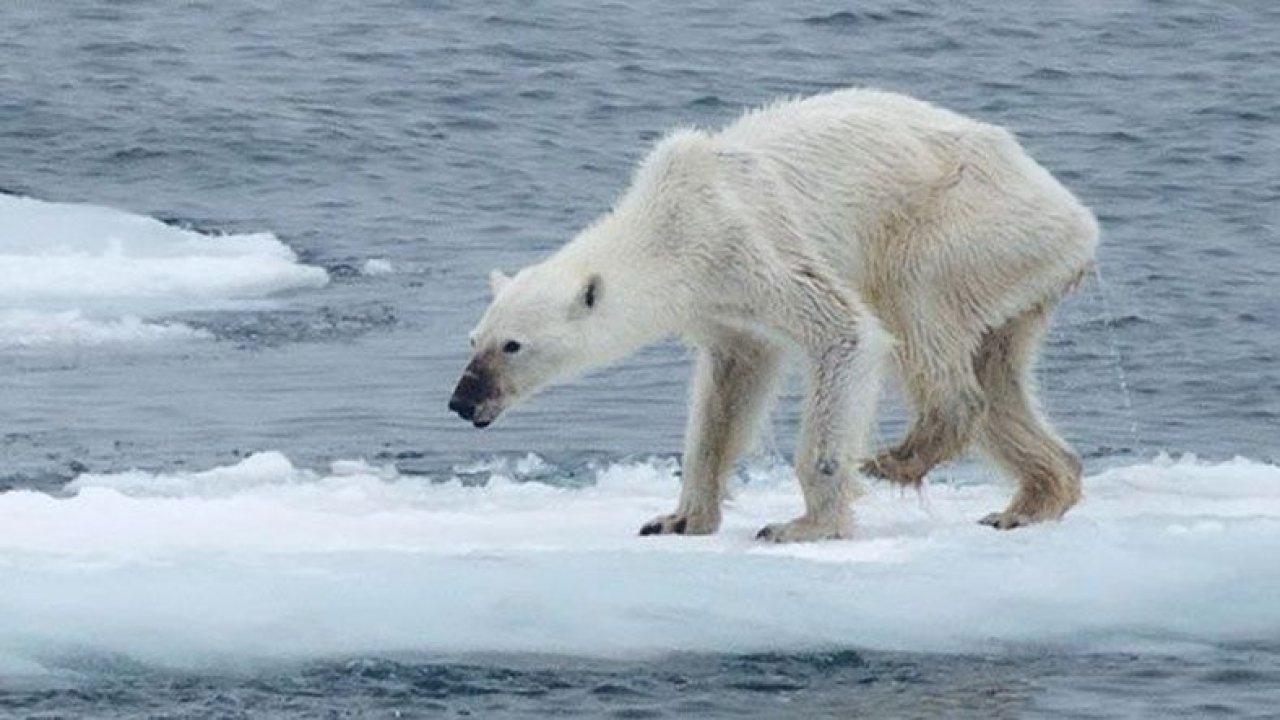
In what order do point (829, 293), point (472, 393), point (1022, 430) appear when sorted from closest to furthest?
point (472, 393) < point (829, 293) < point (1022, 430)

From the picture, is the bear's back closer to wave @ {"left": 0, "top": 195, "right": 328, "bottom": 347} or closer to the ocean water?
the ocean water

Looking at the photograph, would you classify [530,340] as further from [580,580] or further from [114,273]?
[114,273]

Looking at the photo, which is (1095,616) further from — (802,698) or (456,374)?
(456,374)

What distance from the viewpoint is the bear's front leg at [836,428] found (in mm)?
10688

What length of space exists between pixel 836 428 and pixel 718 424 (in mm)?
595

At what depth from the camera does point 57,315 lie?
16.9 meters

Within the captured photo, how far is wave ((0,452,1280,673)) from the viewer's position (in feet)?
32.0

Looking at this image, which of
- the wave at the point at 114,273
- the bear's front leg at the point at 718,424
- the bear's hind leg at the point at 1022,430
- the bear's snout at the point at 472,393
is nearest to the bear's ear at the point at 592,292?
the bear's snout at the point at 472,393

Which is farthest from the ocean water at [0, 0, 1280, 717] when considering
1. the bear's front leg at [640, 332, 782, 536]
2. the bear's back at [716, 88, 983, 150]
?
the bear's back at [716, 88, 983, 150]

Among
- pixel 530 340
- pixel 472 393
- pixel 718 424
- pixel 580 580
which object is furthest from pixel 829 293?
pixel 580 580

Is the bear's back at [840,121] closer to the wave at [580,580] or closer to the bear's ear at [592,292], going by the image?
the bear's ear at [592,292]

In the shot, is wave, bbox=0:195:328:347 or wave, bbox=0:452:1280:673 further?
wave, bbox=0:195:328:347

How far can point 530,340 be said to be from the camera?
10.5 meters

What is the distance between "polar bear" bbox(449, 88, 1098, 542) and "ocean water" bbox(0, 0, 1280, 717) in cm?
30
